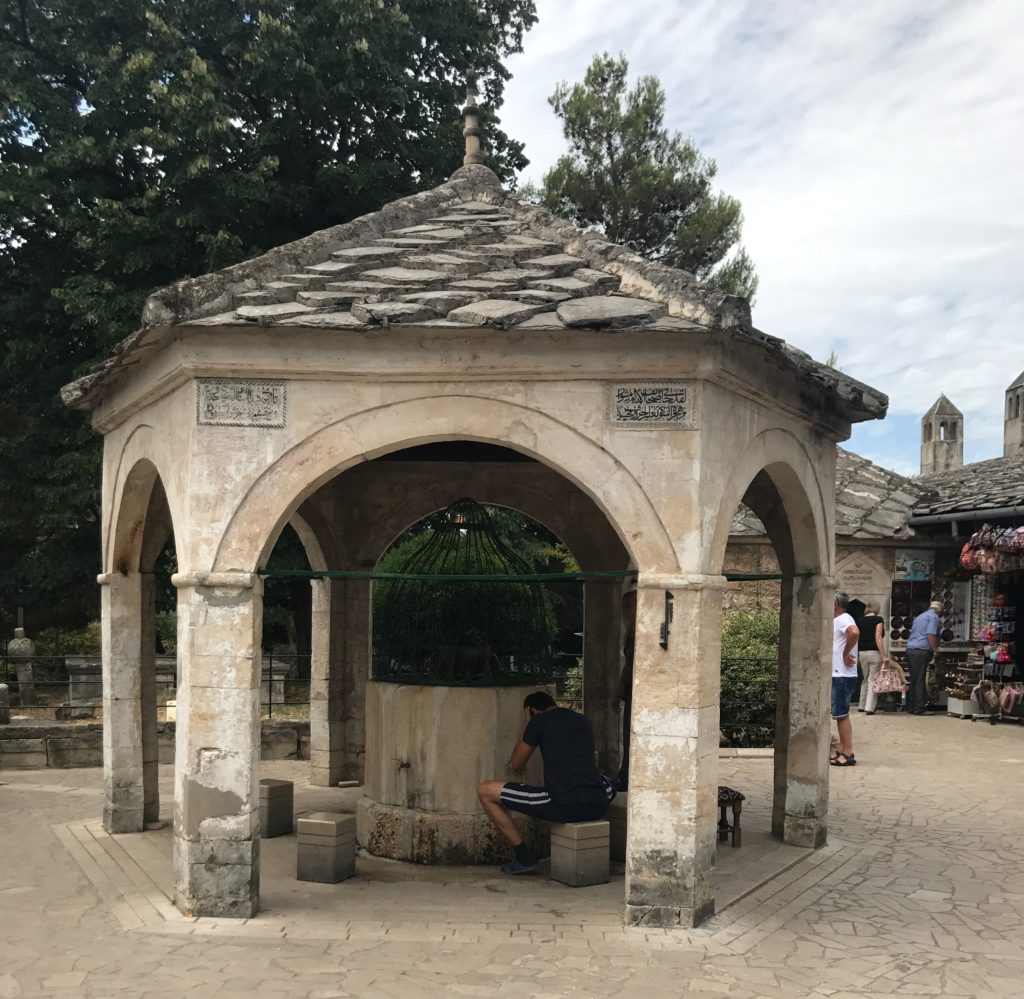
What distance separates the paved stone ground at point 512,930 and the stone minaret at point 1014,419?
24750 millimetres

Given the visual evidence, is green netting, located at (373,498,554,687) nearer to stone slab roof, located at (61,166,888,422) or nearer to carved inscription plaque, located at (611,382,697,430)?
carved inscription plaque, located at (611,382,697,430)

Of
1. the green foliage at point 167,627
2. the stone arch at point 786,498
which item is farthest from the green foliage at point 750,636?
the green foliage at point 167,627

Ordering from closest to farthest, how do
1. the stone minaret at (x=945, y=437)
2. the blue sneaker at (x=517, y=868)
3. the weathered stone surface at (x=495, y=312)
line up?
the weathered stone surface at (x=495, y=312) → the blue sneaker at (x=517, y=868) → the stone minaret at (x=945, y=437)

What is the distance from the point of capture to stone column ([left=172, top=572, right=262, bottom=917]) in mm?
5801

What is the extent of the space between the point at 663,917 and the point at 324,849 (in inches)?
82.9

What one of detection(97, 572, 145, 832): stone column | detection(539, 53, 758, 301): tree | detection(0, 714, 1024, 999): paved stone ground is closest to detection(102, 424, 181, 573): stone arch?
detection(97, 572, 145, 832): stone column

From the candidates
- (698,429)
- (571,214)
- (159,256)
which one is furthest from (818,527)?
(571,214)

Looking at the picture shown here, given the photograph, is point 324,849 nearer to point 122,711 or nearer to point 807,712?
point 122,711

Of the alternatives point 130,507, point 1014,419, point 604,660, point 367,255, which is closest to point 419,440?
point 367,255

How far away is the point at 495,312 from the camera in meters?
5.64

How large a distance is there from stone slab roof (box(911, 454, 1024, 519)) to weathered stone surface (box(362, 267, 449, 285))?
1131cm

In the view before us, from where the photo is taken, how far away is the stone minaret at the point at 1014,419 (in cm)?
3050

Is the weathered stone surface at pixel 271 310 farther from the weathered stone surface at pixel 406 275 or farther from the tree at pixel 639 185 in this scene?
the tree at pixel 639 185

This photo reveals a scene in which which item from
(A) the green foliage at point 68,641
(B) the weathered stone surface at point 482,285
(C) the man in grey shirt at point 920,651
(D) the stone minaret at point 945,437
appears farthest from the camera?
(D) the stone minaret at point 945,437
